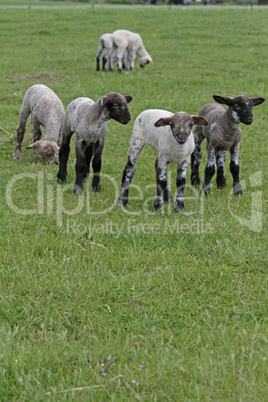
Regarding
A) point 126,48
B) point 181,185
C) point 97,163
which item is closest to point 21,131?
point 97,163

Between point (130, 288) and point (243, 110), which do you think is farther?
point (243, 110)

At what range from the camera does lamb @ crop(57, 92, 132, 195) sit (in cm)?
812

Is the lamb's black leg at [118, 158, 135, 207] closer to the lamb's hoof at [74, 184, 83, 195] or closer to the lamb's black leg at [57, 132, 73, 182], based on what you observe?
the lamb's hoof at [74, 184, 83, 195]

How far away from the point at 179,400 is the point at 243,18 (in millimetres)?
35359

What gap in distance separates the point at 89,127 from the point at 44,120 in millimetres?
3253

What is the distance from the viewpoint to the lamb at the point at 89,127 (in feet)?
26.7

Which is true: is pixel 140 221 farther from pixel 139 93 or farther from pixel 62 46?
pixel 62 46

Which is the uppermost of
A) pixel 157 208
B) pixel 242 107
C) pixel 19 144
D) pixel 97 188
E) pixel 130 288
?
pixel 242 107

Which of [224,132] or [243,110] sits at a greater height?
[243,110]

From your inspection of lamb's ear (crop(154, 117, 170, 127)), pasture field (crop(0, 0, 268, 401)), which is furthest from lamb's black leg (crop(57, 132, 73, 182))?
lamb's ear (crop(154, 117, 170, 127))

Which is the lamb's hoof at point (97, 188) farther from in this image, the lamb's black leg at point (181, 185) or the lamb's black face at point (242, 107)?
the lamb's black face at point (242, 107)

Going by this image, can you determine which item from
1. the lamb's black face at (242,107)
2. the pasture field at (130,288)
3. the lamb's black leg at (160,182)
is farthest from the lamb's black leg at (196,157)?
the lamb's black leg at (160,182)

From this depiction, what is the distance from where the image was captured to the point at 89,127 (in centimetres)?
866

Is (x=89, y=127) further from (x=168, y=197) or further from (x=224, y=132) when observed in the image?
(x=224, y=132)
